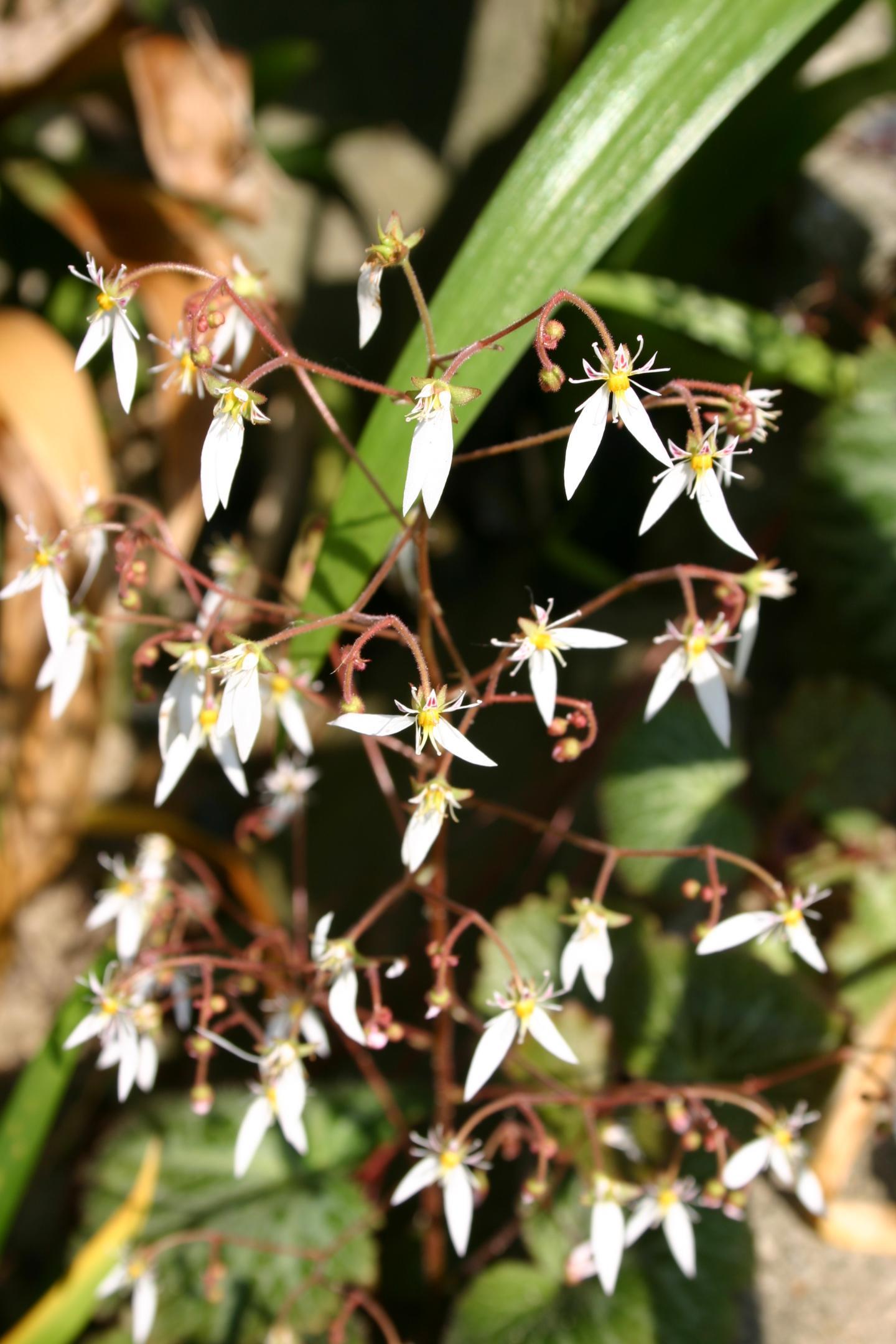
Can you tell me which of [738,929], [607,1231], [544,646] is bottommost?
[607,1231]

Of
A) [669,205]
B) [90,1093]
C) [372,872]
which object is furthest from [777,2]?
[90,1093]

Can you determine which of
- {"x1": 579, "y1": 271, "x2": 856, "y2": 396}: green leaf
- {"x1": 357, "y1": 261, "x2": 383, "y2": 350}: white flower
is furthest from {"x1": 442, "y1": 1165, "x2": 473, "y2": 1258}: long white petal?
{"x1": 579, "y1": 271, "x2": 856, "y2": 396}: green leaf

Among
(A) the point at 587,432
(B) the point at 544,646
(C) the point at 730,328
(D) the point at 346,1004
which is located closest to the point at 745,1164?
(D) the point at 346,1004

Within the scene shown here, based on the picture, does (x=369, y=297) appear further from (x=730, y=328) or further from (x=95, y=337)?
(x=730, y=328)

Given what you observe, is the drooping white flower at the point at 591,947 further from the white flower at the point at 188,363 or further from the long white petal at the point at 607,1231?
the white flower at the point at 188,363

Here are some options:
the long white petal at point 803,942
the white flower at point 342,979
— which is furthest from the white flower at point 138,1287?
the long white petal at point 803,942
